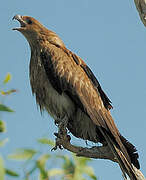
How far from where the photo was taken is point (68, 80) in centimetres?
612

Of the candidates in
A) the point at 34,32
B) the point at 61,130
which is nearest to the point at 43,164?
the point at 61,130

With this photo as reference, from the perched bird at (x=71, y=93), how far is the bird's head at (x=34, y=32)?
0.15 meters

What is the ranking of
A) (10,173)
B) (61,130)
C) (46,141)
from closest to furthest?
(10,173) < (46,141) < (61,130)

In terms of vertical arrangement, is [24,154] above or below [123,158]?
above

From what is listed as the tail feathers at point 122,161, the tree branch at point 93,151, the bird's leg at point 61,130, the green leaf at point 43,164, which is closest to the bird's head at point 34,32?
the bird's leg at point 61,130

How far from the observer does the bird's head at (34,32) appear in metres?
6.74

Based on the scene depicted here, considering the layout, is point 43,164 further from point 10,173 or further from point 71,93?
point 71,93

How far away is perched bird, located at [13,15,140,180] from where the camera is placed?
581 centimetres

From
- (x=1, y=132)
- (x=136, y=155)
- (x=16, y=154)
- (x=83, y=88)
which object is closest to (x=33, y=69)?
(x=83, y=88)

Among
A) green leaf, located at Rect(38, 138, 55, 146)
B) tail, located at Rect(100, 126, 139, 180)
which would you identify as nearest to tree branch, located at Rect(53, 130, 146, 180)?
tail, located at Rect(100, 126, 139, 180)

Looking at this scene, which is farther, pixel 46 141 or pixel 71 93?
pixel 71 93

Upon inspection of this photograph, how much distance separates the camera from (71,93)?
5984mm

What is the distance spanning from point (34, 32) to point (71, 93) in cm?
142

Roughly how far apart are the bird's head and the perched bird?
15 centimetres
